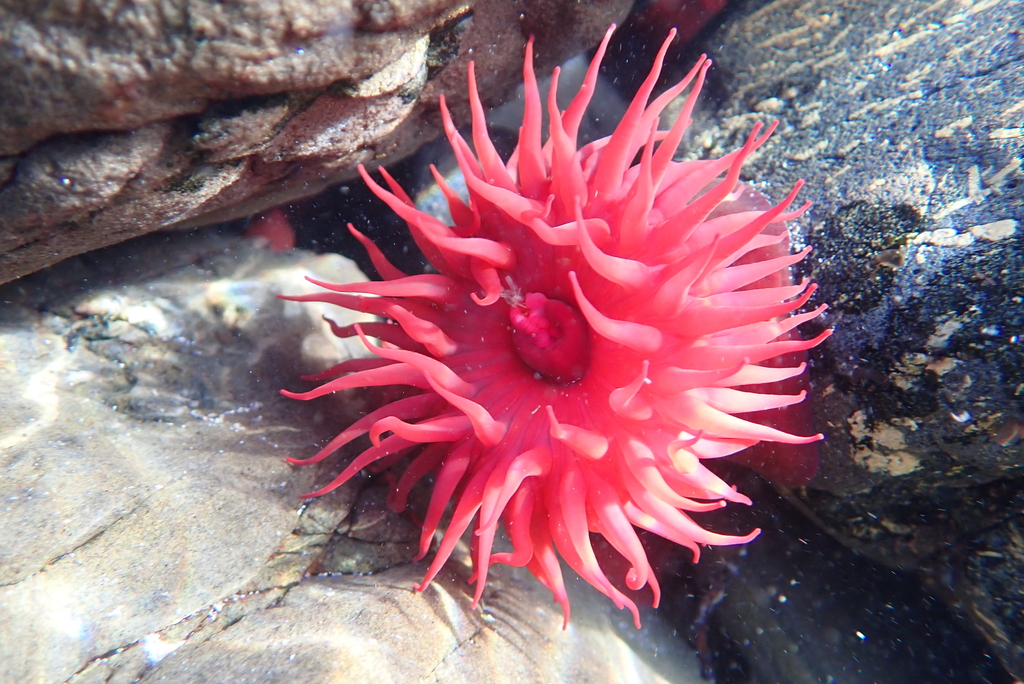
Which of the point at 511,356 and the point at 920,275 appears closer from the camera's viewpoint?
the point at 920,275

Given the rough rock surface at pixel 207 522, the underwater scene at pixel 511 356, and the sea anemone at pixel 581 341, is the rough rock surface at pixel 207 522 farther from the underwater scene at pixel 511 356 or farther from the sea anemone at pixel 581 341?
the sea anemone at pixel 581 341

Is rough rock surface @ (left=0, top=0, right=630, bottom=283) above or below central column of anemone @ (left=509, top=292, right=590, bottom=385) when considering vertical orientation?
above

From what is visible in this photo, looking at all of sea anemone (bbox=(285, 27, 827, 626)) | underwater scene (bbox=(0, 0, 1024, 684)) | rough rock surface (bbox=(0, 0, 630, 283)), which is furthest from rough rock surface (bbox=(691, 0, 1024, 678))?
rough rock surface (bbox=(0, 0, 630, 283))

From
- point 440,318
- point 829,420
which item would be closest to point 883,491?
point 829,420

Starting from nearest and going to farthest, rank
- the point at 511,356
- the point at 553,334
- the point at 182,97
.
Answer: the point at 182,97
the point at 553,334
the point at 511,356

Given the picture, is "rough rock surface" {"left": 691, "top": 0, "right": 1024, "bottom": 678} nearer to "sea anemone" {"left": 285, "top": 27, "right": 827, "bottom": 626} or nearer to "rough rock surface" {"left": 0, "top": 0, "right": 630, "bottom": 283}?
"sea anemone" {"left": 285, "top": 27, "right": 827, "bottom": 626}

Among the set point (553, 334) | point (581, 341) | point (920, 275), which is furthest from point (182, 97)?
point (920, 275)

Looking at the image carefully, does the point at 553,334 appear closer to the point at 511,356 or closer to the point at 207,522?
the point at 511,356
